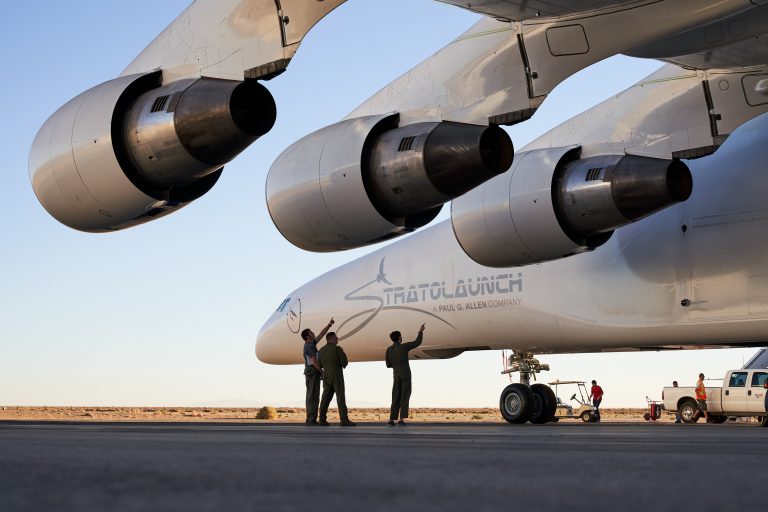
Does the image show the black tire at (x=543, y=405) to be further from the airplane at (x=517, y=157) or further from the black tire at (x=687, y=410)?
the black tire at (x=687, y=410)

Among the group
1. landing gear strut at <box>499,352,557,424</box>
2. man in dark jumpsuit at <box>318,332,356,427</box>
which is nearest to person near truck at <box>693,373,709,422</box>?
landing gear strut at <box>499,352,557,424</box>

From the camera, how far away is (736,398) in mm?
26125

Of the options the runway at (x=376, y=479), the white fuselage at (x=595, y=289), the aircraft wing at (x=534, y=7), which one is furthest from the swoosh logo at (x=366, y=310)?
the runway at (x=376, y=479)

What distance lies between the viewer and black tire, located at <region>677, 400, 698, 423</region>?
27.7m

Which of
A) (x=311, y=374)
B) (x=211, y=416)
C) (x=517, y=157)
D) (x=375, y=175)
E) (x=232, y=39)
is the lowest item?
(x=211, y=416)

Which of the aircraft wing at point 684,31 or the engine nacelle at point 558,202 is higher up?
the aircraft wing at point 684,31

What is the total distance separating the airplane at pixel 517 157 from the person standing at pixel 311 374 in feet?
9.21

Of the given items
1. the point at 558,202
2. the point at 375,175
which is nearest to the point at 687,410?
the point at 558,202

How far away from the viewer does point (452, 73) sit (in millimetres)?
10641

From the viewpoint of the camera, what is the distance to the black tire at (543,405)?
15539 mm

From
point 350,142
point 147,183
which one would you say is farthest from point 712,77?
point 147,183

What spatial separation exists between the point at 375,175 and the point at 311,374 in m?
4.95

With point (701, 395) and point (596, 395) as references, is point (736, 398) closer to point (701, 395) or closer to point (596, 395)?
point (701, 395)

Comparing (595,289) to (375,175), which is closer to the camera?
(375,175)
